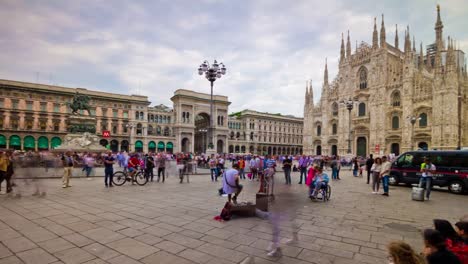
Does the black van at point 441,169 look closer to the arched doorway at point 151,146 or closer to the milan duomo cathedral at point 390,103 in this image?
the milan duomo cathedral at point 390,103

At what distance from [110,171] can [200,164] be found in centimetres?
1608

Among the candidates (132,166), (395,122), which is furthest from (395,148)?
(132,166)

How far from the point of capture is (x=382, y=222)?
19.5ft

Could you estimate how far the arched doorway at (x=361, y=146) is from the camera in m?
46.4

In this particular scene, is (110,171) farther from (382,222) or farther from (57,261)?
(382,222)

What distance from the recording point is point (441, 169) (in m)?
12.0

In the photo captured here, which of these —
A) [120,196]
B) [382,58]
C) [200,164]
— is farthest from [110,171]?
[382,58]

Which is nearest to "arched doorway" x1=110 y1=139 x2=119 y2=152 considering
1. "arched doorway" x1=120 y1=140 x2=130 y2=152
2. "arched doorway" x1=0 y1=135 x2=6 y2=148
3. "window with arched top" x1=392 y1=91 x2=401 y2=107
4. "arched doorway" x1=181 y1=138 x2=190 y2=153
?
"arched doorway" x1=120 y1=140 x2=130 y2=152

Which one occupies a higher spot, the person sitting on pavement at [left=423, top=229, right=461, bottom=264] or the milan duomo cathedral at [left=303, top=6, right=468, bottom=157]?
the milan duomo cathedral at [left=303, top=6, right=468, bottom=157]

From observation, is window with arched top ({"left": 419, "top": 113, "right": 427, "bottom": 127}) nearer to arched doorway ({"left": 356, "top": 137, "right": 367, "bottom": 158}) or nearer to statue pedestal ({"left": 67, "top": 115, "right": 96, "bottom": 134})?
arched doorway ({"left": 356, "top": 137, "right": 367, "bottom": 158})

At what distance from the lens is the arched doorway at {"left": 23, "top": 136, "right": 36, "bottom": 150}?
47094 millimetres

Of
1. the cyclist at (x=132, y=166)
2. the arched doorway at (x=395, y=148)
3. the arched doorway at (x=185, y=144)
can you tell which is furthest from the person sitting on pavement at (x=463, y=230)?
the arched doorway at (x=185, y=144)

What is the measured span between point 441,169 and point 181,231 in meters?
13.6

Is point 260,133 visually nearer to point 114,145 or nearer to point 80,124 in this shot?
point 114,145
